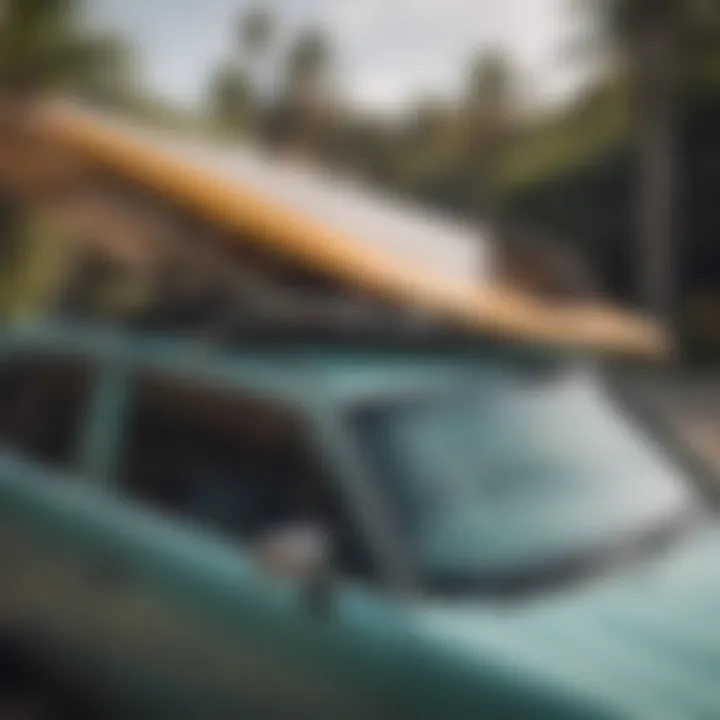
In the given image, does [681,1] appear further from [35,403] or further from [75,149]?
[35,403]

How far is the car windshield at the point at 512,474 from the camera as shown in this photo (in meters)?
2.79

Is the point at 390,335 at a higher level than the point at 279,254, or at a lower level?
lower

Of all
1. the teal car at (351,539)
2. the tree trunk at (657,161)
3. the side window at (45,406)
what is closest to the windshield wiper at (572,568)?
the teal car at (351,539)

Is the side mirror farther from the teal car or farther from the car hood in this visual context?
the car hood

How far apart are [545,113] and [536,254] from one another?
19332 mm

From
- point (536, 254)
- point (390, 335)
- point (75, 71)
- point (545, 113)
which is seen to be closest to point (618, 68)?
point (545, 113)

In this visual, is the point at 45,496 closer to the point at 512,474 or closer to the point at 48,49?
the point at 512,474

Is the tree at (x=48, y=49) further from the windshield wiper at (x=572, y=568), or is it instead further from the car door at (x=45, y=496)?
the windshield wiper at (x=572, y=568)

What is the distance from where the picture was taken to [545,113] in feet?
88.1

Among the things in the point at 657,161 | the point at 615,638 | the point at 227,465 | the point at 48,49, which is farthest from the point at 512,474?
the point at 657,161

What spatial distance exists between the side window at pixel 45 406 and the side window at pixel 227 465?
276 millimetres

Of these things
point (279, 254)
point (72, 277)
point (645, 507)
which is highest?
point (72, 277)

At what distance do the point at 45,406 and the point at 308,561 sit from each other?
5.02ft

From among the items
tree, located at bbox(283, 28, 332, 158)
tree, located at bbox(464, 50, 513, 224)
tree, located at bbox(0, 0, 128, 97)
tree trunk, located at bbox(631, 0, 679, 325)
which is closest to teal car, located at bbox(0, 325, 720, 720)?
tree, located at bbox(0, 0, 128, 97)
